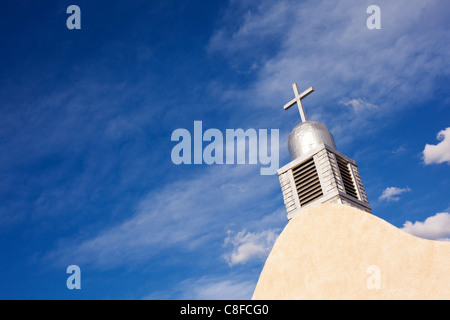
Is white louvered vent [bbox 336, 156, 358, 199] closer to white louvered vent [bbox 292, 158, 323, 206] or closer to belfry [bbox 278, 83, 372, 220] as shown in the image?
belfry [bbox 278, 83, 372, 220]

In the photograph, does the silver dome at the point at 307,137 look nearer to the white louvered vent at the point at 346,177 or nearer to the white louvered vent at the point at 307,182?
the white louvered vent at the point at 307,182

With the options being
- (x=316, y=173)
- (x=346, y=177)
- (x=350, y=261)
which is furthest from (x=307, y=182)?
(x=350, y=261)

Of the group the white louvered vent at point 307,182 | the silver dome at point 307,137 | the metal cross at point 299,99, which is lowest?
the white louvered vent at point 307,182

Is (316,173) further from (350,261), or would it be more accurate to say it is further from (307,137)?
(350,261)

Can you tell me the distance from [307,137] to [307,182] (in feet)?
10.7

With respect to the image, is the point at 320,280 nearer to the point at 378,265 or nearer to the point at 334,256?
the point at 334,256

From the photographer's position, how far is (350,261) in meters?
10.6

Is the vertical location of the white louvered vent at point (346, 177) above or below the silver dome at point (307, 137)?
below

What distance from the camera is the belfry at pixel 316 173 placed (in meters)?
23.4

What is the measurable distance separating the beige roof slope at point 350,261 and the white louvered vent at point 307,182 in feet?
38.4

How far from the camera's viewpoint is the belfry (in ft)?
76.7

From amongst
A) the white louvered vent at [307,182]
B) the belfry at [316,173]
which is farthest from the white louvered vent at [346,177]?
the white louvered vent at [307,182]
